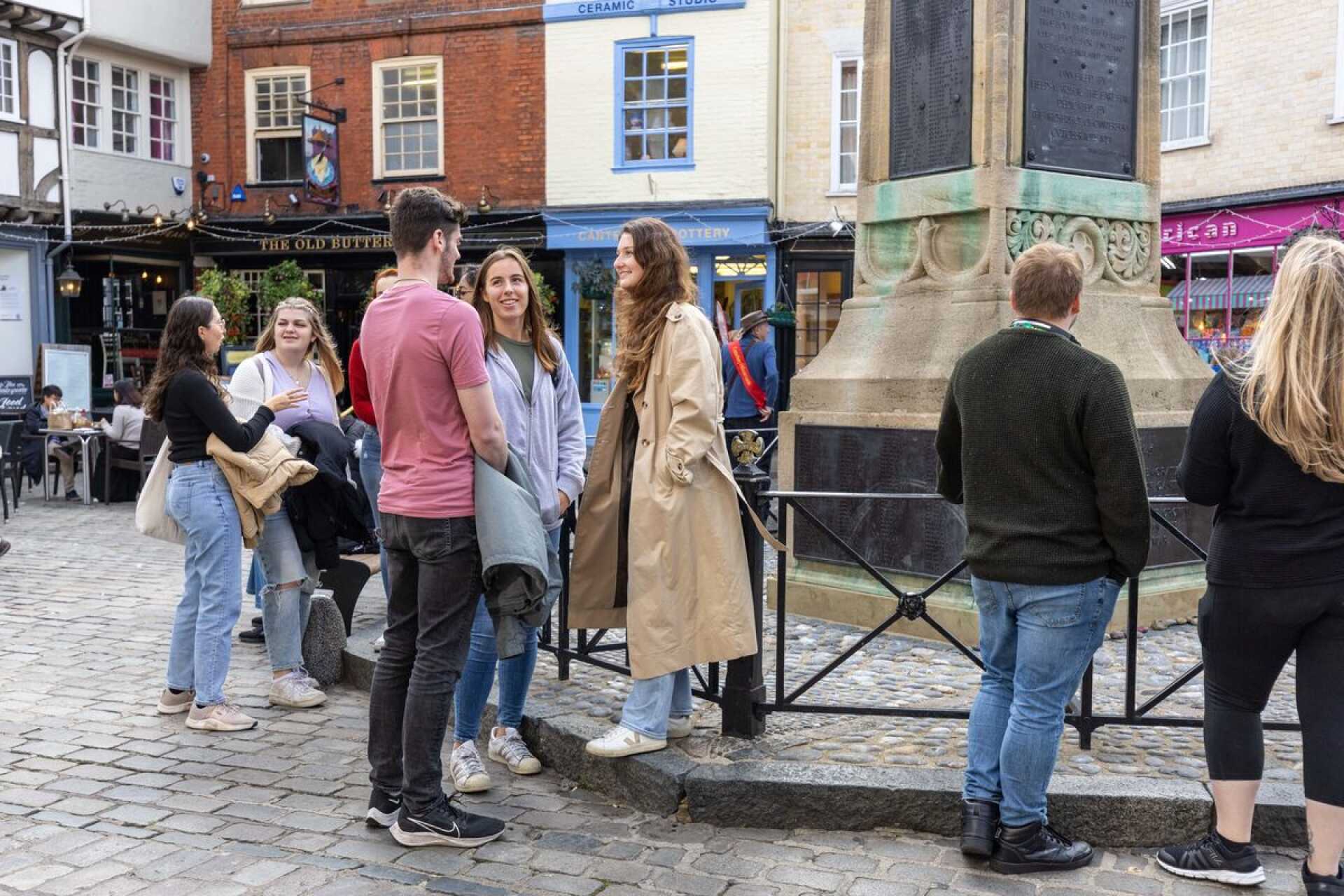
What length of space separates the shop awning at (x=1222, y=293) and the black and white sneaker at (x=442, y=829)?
47.8 feet

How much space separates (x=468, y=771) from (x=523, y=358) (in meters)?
1.54

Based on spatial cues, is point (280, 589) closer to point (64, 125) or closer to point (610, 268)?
point (610, 268)

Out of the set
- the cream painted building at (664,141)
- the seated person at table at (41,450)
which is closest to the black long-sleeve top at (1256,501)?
the seated person at table at (41,450)

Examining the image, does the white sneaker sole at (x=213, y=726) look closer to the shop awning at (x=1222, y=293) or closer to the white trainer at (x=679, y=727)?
the white trainer at (x=679, y=727)

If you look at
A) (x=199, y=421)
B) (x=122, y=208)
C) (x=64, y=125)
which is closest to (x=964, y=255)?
(x=199, y=421)

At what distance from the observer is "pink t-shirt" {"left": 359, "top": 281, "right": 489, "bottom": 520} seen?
12.5 feet

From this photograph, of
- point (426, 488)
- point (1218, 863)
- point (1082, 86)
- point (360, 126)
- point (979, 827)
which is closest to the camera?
point (1218, 863)

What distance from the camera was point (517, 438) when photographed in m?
4.45

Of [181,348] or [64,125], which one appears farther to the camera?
[64,125]

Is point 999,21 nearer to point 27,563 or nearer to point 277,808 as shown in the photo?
point 277,808

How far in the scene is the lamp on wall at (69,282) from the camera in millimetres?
19422

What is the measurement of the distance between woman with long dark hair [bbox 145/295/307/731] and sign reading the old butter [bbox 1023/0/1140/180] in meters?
4.13

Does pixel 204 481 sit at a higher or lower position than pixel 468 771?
higher

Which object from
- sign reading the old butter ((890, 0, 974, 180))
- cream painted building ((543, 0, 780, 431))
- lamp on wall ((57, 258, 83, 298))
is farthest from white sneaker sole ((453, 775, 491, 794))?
lamp on wall ((57, 258, 83, 298))
